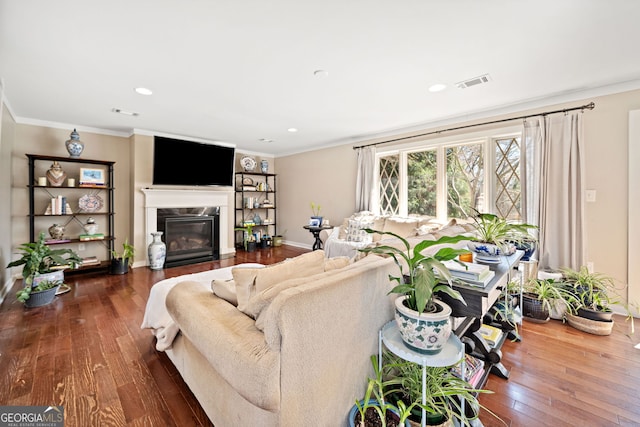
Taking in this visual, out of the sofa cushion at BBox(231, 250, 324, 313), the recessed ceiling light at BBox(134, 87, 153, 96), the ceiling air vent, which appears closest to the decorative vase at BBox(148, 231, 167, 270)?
the recessed ceiling light at BBox(134, 87, 153, 96)

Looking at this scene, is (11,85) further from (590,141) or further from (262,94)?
(590,141)

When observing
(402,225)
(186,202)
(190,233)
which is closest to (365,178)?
(402,225)

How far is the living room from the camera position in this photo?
2.71 metres

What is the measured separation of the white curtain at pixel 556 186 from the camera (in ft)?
9.45

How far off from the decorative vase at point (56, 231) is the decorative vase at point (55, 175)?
62 cm

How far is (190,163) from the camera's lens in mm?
4910

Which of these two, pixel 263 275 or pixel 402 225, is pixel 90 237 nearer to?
pixel 263 275

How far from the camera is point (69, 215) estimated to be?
161 inches

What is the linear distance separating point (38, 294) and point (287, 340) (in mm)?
3518

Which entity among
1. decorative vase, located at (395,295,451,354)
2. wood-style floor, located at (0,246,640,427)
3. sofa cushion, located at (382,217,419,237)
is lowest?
wood-style floor, located at (0,246,640,427)

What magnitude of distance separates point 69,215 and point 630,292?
23.9 ft

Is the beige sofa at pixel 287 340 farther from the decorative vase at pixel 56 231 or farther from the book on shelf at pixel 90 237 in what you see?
the decorative vase at pixel 56 231

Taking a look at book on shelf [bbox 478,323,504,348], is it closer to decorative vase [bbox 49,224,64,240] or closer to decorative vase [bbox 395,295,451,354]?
decorative vase [bbox 395,295,451,354]

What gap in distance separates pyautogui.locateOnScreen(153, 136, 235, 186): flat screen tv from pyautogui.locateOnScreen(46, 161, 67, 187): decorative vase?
3.87 ft
